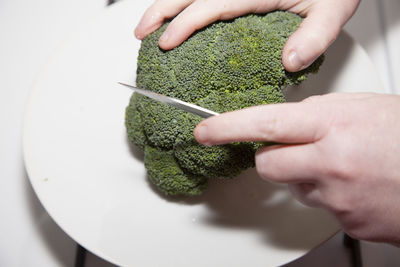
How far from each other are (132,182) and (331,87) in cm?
58

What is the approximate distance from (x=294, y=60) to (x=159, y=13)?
332 millimetres

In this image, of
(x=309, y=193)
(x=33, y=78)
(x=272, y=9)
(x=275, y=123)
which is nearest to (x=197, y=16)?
(x=272, y=9)

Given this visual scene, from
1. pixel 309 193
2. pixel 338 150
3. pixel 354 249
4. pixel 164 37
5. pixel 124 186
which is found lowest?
pixel 354 249

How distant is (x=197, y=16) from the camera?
30.5 inches

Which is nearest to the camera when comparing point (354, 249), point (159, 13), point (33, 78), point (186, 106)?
point (186, 106)

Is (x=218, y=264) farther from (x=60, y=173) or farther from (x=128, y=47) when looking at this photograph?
(x=128, y=47)

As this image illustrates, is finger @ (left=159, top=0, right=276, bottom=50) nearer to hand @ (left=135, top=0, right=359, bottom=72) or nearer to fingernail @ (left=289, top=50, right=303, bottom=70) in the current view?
hand @ (left=135, top=0, right=359, bottom=72)

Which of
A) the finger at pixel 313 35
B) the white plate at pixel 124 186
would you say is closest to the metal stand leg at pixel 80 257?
the white plate at pixel 124 186

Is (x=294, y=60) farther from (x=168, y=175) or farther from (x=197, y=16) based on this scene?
(x=168, y=175)

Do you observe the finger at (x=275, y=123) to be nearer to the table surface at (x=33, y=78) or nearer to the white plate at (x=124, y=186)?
the white plate at (x=124, y=186)

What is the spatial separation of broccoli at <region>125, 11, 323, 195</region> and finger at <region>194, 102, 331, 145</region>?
16 centimetres

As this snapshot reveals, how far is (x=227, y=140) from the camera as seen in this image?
0.62 m

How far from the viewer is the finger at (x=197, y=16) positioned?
77 cm

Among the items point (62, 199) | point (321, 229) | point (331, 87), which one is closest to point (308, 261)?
point (321, 229)
